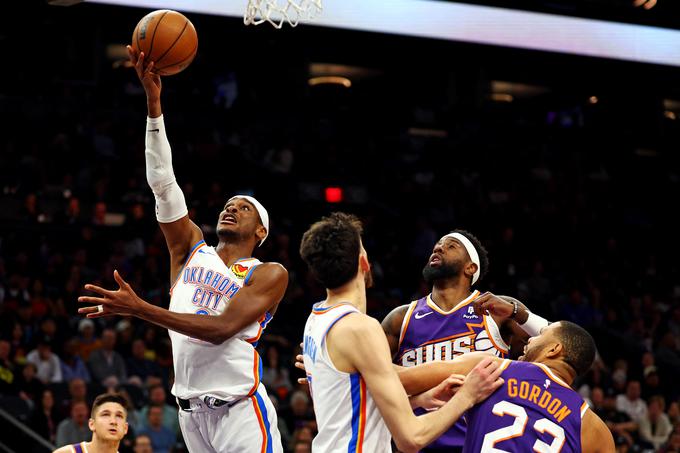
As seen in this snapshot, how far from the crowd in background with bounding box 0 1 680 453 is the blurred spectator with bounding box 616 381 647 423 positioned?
1.1 inches

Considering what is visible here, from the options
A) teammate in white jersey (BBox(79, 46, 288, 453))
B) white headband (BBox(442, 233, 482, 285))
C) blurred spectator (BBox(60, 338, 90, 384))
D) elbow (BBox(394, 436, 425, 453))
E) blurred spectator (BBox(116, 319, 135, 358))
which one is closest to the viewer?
elbow (BBox(394, 436, 425, 453))

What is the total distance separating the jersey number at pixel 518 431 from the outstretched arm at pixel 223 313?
65.9 inches

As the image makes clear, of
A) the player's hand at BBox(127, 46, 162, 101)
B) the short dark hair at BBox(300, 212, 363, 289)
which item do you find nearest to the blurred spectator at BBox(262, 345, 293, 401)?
the player's hand at BBox(127, 46, 162, 101)

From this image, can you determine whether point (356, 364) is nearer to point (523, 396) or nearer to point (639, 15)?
point (523, 396)

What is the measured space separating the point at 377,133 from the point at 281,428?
32.1ft

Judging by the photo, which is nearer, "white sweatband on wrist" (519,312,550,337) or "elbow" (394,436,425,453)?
"elbow" (394,436,425,453)

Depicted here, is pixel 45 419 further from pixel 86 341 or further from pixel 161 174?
pixel 161 174

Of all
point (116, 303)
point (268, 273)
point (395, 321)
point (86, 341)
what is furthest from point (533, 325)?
point (86, 341)

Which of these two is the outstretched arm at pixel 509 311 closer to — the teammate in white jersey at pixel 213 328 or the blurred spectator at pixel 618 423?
the teammate in white jersey at pixel 213 328

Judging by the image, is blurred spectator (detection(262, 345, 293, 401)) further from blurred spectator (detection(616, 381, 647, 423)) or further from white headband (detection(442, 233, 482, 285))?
white headband (detection(442, 233, 482, 285))

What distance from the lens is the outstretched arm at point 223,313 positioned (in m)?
4.33

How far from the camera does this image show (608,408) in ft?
42.3

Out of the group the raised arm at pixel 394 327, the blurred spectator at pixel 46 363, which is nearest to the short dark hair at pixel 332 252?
the raised arm at pixel 394 327

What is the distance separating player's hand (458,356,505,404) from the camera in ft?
11.9
